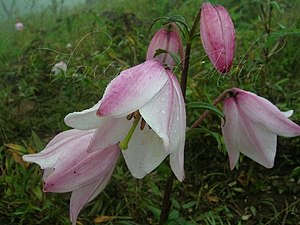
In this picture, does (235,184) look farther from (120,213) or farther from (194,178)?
(120,213)

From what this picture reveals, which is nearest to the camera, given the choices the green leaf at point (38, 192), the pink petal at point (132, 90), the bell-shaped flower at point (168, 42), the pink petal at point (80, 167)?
the pink petal at point (132, 90)

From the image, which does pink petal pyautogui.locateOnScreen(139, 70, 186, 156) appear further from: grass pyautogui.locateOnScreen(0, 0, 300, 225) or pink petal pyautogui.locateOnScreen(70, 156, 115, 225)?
grass pyautogui.locateOnScreen(0, 0, 300, 225)

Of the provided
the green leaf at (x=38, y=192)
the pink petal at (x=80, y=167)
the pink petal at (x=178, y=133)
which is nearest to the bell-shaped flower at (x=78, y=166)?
the pink petal at (x=80, y=167)

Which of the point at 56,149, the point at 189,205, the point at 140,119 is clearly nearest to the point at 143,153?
the point at 140,119

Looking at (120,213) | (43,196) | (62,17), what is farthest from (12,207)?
(62,17)

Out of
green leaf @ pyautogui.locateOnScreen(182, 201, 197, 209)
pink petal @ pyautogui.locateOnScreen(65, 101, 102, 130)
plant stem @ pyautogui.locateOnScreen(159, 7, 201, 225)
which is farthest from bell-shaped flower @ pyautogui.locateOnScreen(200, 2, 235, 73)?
green leaf @ pyautogui.locateOnScreen(182, 201, 197, 209)

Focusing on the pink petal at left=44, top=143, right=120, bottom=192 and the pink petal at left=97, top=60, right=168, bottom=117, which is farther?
the pink petal at left=44, top=143, right=120, bottom=192

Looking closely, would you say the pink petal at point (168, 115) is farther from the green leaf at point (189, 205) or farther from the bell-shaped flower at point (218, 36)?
the green leaf at point (189, 205)
